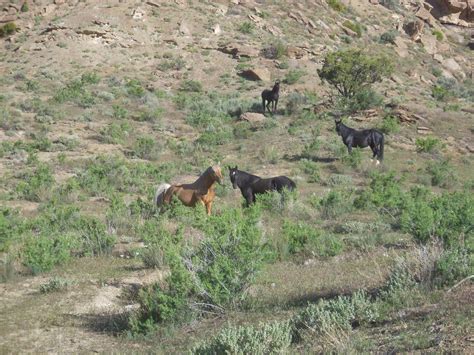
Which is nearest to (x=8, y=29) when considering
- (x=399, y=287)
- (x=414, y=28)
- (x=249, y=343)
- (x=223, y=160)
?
(x=223, y=160)

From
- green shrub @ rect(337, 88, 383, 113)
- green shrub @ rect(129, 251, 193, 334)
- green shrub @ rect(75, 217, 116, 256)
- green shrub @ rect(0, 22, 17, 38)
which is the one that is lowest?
green shrub @ rect(0, 22, 17, 38)

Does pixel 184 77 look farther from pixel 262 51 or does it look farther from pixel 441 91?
pixel 441 91

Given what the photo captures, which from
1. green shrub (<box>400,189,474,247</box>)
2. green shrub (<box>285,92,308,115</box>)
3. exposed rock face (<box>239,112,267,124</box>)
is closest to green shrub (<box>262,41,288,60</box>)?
green shrub (<box>285,92,308,115</box>)

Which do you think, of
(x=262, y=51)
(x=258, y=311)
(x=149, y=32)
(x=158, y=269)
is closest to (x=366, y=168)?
(x=158, y=269)

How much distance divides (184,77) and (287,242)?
27981 mm

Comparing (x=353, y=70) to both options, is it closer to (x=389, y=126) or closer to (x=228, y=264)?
(x=389, y=126)

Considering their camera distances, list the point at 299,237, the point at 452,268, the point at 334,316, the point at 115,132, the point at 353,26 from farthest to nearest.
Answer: the point at 353,26
the point at 115,132
the point at 299,237
the point at 452,268
the point at 334,316

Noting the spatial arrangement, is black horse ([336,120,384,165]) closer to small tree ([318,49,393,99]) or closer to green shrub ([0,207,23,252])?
small tree ([318,49,393,99])

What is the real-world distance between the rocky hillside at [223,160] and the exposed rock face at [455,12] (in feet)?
0.59

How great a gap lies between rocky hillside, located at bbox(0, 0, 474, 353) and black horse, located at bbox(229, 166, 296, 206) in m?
0.60

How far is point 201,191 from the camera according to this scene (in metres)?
12.5

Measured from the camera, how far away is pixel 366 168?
21.2 meters

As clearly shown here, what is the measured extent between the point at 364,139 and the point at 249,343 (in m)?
19.0

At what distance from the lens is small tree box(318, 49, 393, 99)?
3044 centimetres
